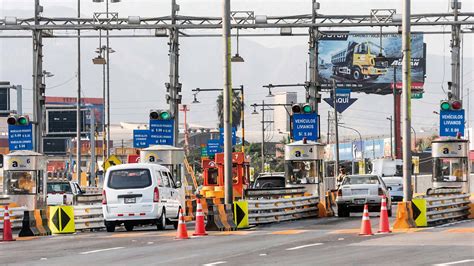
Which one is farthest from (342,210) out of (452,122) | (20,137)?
(20,137)

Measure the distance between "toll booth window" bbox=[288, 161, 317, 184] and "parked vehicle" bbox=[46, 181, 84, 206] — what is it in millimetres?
8536

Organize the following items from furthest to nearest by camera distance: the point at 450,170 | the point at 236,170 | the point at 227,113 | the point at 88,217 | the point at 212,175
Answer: the point at 212,175 → the point at 236,170 → the point at 450,170 → the point at 88,217 → the point at 227,113

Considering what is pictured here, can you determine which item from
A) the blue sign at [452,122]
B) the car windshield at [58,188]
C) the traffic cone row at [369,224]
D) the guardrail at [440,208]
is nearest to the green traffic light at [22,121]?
the car windshield at [58,188]

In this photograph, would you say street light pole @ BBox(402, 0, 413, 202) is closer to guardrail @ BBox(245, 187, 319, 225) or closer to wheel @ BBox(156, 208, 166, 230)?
guardrail @ BBox(245, 187, 319, 225)

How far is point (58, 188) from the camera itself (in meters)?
50.8

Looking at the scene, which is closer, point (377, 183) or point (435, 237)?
point (435, 237)

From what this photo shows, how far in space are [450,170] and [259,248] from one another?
24.1m

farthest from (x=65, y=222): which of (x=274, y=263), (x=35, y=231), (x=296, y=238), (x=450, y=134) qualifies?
(x=450, y=134)

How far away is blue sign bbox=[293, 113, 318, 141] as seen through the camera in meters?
48.9

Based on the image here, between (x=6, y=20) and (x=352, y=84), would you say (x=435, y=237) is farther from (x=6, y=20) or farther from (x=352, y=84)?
(x=352, y=84)

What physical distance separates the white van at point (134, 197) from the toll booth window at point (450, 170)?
15940 millimetres

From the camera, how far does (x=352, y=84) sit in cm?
11375

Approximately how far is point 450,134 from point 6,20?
17857 millimetres

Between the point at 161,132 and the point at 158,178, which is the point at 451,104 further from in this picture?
the point at 158,178
